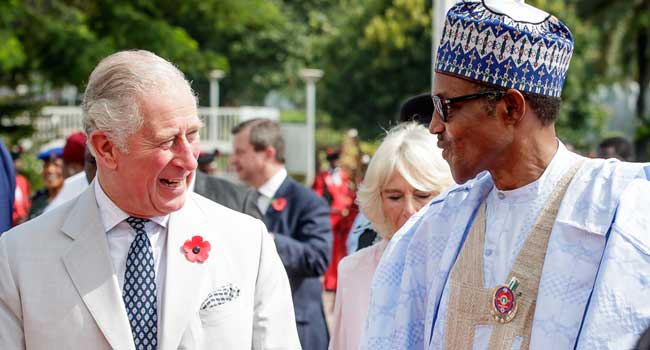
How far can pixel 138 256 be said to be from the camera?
3.08 meters

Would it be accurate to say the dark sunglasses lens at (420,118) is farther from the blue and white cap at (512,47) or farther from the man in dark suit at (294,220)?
the blue and white cap at (512,47)

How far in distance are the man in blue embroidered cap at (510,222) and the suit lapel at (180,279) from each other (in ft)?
1.75

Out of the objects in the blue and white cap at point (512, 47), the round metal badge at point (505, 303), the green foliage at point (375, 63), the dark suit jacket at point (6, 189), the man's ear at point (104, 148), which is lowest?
the green foliage at point (375, 63)

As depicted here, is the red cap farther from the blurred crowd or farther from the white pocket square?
the white pocket square

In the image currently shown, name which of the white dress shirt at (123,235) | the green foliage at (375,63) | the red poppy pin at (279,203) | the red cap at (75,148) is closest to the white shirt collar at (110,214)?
the white dress shirt at (123,235)

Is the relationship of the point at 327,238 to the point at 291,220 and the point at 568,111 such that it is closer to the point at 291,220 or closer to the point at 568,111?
the point at 291,220

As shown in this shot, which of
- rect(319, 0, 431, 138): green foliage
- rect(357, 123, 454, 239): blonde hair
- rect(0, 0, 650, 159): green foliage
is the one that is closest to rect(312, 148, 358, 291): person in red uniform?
rect(0, 0, 650, 159): green foliage

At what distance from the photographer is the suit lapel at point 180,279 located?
2.98 metres

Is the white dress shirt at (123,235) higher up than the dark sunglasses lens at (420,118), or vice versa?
the dark sunglasses lens at (420,118)

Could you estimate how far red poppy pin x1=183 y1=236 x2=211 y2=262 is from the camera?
3.10 meters

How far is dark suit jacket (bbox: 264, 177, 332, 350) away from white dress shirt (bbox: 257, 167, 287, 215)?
43 millimetres

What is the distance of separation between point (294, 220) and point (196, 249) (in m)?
3.16

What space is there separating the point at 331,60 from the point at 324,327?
3124 cm

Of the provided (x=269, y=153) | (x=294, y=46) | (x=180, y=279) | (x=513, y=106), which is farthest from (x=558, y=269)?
(x=294, y=46)
